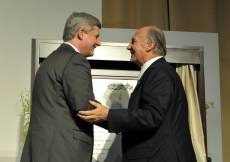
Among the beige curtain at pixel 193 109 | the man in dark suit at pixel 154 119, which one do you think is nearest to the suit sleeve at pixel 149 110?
the man in dark suit at pixel 154 119

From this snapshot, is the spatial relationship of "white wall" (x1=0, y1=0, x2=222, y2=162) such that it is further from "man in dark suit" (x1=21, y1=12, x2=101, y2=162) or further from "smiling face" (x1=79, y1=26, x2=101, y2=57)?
"man in dark suit" (x1=21, y1=12, x2=101, y2=162)

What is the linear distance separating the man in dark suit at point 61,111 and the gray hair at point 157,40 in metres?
0.47

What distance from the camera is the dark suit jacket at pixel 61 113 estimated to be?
207 cm

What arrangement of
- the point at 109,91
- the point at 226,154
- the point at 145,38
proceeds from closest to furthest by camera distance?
the point at 145,38
the point at 109,91
the point at 226,154

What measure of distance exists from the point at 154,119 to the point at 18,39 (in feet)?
5.26

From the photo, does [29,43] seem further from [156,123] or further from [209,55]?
[156,123]

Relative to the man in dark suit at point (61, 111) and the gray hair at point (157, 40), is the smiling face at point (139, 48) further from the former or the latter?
the man in dark suit at point (61, 111)

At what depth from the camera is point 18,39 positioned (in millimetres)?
3355

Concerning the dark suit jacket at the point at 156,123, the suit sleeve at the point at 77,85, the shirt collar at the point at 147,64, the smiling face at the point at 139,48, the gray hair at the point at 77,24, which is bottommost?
the dark suit jacket at the point at 156,123

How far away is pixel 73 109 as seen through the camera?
2.07m

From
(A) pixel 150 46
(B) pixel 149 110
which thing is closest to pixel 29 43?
(A) pixel 150 46

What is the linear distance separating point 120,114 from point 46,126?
363 millimetres

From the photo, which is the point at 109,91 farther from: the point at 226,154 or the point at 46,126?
the point at 226,154

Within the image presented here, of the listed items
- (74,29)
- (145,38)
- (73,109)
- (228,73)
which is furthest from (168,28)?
(73,109)
